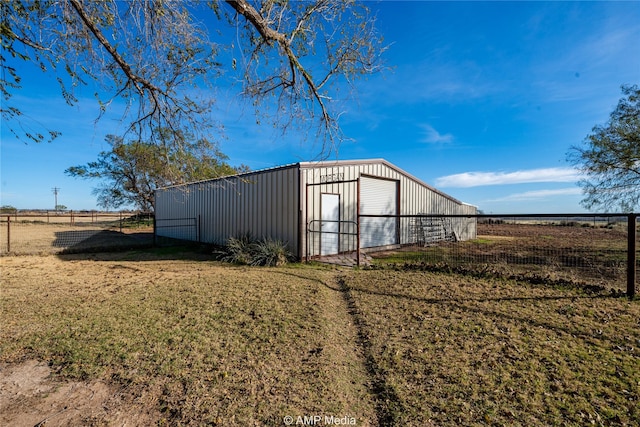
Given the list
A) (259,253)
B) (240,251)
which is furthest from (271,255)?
(240,251)

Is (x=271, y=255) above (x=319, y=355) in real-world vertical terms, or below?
above

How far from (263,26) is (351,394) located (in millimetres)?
4384

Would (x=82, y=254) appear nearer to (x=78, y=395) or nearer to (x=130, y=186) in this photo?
(x=78, y=395)

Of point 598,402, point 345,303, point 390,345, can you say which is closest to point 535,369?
point 598,402

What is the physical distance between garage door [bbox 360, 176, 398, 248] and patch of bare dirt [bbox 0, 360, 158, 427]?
9072mm

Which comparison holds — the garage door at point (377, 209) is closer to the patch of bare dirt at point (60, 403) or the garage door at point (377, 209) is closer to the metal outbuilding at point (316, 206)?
the metal outbuilding at point (316, 206)

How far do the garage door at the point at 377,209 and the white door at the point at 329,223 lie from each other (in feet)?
4.43

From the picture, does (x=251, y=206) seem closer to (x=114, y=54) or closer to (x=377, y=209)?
(x=377, y=209)

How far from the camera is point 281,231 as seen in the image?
9367mm

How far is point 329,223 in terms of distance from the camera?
9742mm

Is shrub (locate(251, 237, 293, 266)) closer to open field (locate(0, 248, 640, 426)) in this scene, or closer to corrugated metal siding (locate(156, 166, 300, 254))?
corrugated metal siding (locate(156, 166, 300, 254))

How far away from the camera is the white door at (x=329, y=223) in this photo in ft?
31.1

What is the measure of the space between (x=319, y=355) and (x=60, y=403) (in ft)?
7.20

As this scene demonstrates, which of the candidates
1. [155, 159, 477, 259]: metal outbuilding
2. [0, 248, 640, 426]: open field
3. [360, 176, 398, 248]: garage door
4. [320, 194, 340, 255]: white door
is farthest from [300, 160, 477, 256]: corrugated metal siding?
[0, 248, 640, 426]: open field
